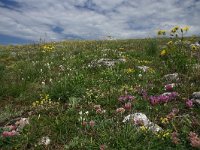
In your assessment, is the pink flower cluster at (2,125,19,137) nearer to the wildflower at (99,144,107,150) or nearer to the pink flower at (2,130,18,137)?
the pink flower at (2,130,18,137)

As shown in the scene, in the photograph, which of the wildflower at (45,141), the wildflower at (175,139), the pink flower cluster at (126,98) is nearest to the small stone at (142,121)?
the wildflower at (175,139)

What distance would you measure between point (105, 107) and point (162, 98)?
5.33 ft

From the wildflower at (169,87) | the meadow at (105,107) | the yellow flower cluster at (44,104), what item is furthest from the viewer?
the wildflower at (169,87)

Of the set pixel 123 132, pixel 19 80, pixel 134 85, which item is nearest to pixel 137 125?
pixel 123 132

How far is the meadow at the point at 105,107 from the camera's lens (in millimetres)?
6941

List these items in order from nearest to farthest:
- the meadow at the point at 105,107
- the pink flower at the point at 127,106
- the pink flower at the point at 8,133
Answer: the meadow at the point at 105,107 → the pink flower at the point at 8,133 → the pink flower at the point at 127,106

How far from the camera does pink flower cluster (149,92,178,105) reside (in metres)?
8.77

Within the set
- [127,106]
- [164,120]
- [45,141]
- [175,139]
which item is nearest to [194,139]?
[175,139]

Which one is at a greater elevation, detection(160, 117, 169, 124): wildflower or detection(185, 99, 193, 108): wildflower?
detection(185, 99, 193, 108): wildflower

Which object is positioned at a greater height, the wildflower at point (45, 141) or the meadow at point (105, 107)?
the meadow at point (105, 107)

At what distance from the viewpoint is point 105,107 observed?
29.2 feet

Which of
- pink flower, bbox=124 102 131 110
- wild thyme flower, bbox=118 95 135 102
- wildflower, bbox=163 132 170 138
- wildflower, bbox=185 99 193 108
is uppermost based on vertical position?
wildflower, bbox=185 99 193 108

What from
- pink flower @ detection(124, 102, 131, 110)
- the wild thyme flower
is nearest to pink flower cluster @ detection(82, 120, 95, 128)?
pink flower @ detection(124, 102, 131, 110)

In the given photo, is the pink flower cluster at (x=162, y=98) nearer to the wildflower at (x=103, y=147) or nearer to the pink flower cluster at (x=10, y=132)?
the wildflower at (x=103, y=147)
